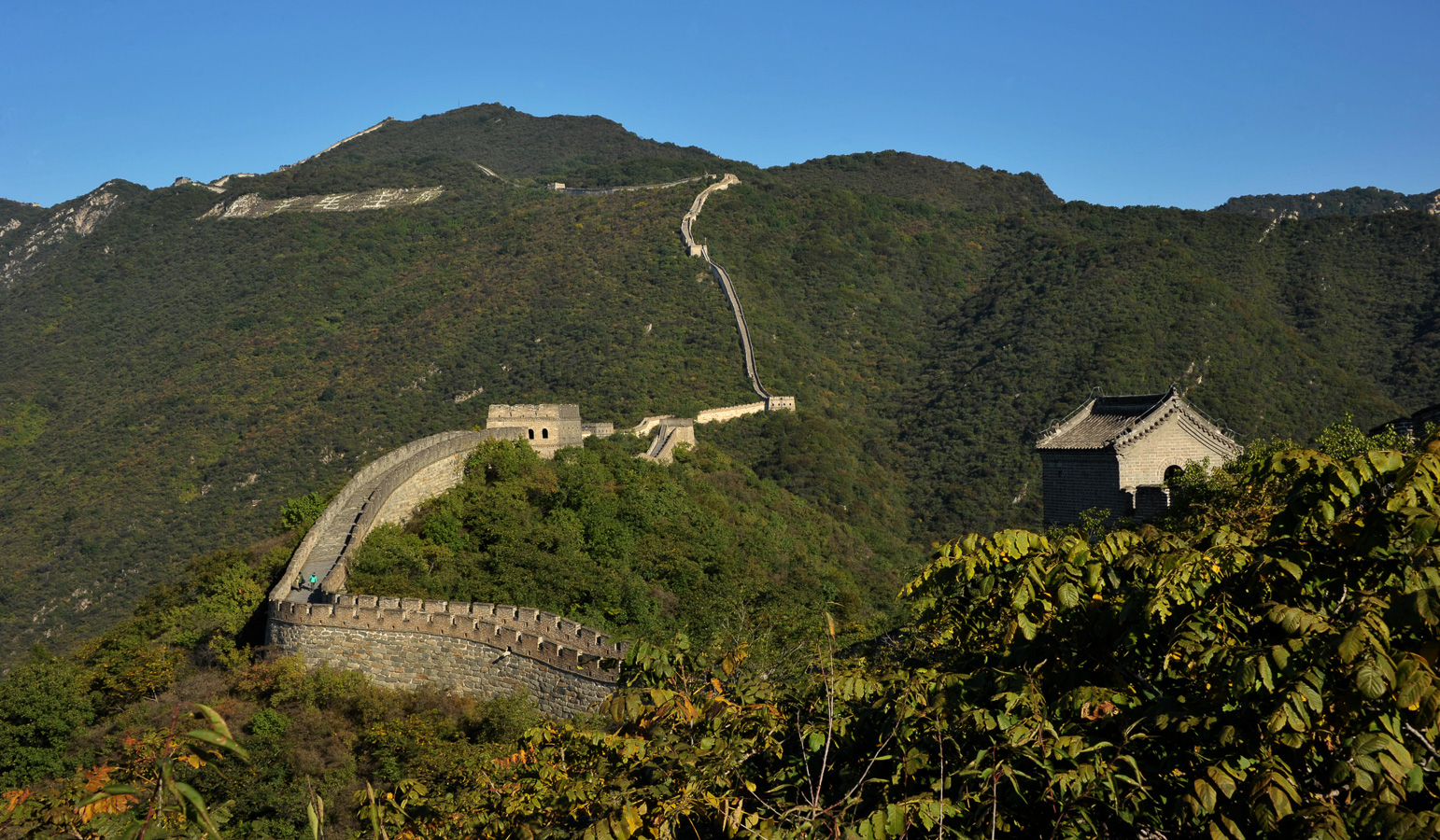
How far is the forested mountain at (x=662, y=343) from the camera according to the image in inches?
1983

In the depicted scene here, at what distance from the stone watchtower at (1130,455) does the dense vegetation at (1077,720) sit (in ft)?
39.2

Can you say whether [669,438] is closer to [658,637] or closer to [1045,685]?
[658,637]

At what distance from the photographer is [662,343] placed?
2392 inches

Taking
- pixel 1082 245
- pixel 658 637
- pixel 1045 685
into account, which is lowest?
pixel 658 637

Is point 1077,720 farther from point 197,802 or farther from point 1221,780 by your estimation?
point 197,802

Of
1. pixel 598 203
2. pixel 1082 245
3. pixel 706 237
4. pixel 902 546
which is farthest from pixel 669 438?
pixel 598 203

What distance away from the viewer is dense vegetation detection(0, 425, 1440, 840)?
4176 mm

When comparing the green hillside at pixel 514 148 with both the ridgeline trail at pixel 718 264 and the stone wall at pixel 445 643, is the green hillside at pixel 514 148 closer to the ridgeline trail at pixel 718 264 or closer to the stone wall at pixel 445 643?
the ridgeline trail at pixel 718 264

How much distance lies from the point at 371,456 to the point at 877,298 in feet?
133

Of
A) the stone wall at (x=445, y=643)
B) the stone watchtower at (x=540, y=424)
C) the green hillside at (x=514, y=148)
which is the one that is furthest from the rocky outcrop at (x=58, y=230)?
the stone wall at (x=445, y=643)

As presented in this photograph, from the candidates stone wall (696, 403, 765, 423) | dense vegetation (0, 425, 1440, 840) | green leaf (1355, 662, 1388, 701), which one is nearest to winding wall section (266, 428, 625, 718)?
dense vegetation (0, 425, 1440, 840)

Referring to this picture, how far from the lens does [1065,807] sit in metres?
4.97

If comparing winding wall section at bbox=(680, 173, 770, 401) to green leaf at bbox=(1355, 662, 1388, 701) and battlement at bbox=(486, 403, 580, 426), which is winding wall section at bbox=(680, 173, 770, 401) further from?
green leaf at bbox=(1355, 662, 1388, 701)

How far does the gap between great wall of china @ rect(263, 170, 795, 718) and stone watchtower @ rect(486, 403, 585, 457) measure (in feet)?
19.1
